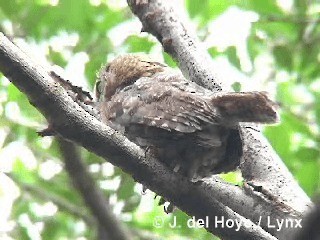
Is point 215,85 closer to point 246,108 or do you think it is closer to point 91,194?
point 246,108

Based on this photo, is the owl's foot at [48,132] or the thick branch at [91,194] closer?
the owl's foot at [48,132]

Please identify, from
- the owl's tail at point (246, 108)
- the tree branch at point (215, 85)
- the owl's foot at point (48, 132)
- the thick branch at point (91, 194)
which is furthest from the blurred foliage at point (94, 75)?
the owl's foot at point (48, 132)

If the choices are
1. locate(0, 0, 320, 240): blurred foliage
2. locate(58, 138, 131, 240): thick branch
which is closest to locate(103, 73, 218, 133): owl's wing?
locate(58, 138, 131, 240): thick branch

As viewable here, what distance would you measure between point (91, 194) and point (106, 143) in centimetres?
140

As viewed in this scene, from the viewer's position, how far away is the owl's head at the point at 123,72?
9.18ft

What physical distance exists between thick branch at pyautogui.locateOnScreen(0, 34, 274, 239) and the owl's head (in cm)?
94

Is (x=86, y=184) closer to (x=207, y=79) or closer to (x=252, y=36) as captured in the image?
(x=207, y=79)

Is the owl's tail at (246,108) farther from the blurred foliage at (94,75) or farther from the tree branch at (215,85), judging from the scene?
the blurred foliage at (94,75)

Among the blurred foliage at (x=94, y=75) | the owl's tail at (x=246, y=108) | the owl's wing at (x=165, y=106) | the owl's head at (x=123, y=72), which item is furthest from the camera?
the blurred foliage at (x=94, y=75)

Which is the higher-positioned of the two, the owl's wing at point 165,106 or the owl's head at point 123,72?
the owl's head at point 123,72

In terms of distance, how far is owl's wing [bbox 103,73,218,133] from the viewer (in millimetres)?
1964

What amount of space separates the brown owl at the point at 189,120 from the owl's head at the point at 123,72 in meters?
0.45

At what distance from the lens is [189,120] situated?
6.46ft

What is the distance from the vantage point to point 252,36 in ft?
11.0
